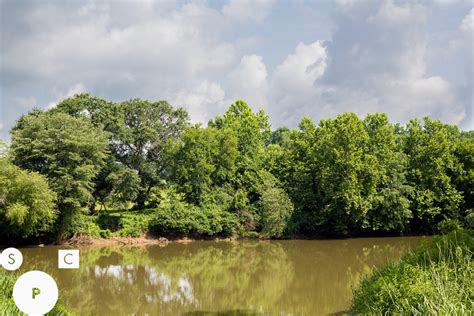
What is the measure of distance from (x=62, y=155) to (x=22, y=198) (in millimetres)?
4039

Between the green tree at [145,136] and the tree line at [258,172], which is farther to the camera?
the green tree at [145,136]

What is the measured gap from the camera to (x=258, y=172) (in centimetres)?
3372

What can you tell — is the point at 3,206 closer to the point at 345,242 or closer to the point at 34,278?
the point at 345,242

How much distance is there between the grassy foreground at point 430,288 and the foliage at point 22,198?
20.0 m

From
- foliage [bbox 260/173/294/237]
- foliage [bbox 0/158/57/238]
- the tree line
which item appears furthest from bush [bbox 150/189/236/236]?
foliage [bbox 0/158/57/238]

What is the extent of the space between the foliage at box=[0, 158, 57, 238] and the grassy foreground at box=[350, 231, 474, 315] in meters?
20.0

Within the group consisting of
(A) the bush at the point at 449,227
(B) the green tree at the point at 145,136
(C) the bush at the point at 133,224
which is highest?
(B) the green tree at the point at 145,136

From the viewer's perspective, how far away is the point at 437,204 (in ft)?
105

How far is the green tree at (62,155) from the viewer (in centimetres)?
2686

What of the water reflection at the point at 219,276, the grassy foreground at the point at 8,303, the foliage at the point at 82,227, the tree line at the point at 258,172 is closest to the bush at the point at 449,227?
the water reflection at the point at 219,276

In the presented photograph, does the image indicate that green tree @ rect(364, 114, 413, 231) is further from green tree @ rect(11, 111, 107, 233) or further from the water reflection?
green tree @ rect(11, 111, 107, 233)

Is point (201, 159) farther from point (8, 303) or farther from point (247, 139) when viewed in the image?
point (8, 303)

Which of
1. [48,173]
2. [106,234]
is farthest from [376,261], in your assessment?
[48,173]

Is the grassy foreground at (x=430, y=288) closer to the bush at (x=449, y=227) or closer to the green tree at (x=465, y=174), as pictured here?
the bush at (x=449, y=227)
